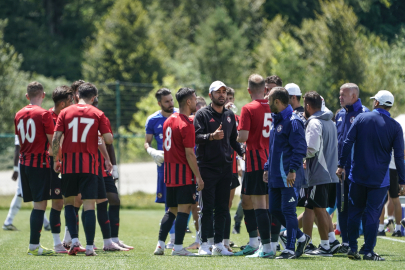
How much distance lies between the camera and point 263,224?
679cm

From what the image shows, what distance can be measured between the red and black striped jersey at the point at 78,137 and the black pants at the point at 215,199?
1.39 metres

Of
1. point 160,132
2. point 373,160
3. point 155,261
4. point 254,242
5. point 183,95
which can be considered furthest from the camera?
point 160,132

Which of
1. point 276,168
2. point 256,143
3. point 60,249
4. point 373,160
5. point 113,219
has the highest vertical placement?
point 256,143

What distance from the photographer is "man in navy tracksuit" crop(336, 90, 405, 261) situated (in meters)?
6.55

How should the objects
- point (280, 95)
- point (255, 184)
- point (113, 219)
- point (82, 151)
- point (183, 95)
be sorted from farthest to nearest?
1. point (113, 219)
2. point (255, 184)
3. point (183, 95)
4. point (82, 151)
5. point (280, 95)

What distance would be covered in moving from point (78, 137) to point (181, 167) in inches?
51.7

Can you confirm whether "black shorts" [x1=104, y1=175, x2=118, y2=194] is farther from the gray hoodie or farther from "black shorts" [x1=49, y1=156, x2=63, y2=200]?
the gray hoodie

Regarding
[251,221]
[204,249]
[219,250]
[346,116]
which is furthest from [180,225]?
[346,116]

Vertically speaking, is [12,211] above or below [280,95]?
below

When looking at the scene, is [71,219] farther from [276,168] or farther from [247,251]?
[276,168]

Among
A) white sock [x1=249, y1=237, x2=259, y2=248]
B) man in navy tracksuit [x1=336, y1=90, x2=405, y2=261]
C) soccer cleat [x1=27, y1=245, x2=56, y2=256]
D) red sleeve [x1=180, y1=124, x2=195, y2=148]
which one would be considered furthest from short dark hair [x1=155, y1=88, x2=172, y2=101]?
man in navy tracksuit [x1=336, y1=90, x2=405, y2=261]

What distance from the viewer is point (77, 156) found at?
6730 mm

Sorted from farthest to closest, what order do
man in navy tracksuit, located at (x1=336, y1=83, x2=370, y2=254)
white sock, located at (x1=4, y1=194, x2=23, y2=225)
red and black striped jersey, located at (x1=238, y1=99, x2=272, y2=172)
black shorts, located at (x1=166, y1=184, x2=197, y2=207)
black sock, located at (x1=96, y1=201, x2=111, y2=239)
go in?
white sock, located at (x1=4, y1=194, x2=23, y2=225) < man in navy tracksuit, located at (x1=336, y1=83, x2=370, y2=254) < black sock, located at (x1=96, y1=201, x2=111, y2=239) < red and black striped jersey, located at (x1=238, y1=99, x2=272, y2=172) < black shorts, located at (x1=166, y1=184, x2=197, y2=207)

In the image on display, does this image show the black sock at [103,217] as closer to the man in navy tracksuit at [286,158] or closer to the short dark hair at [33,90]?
the short dark hair at [33,90]
